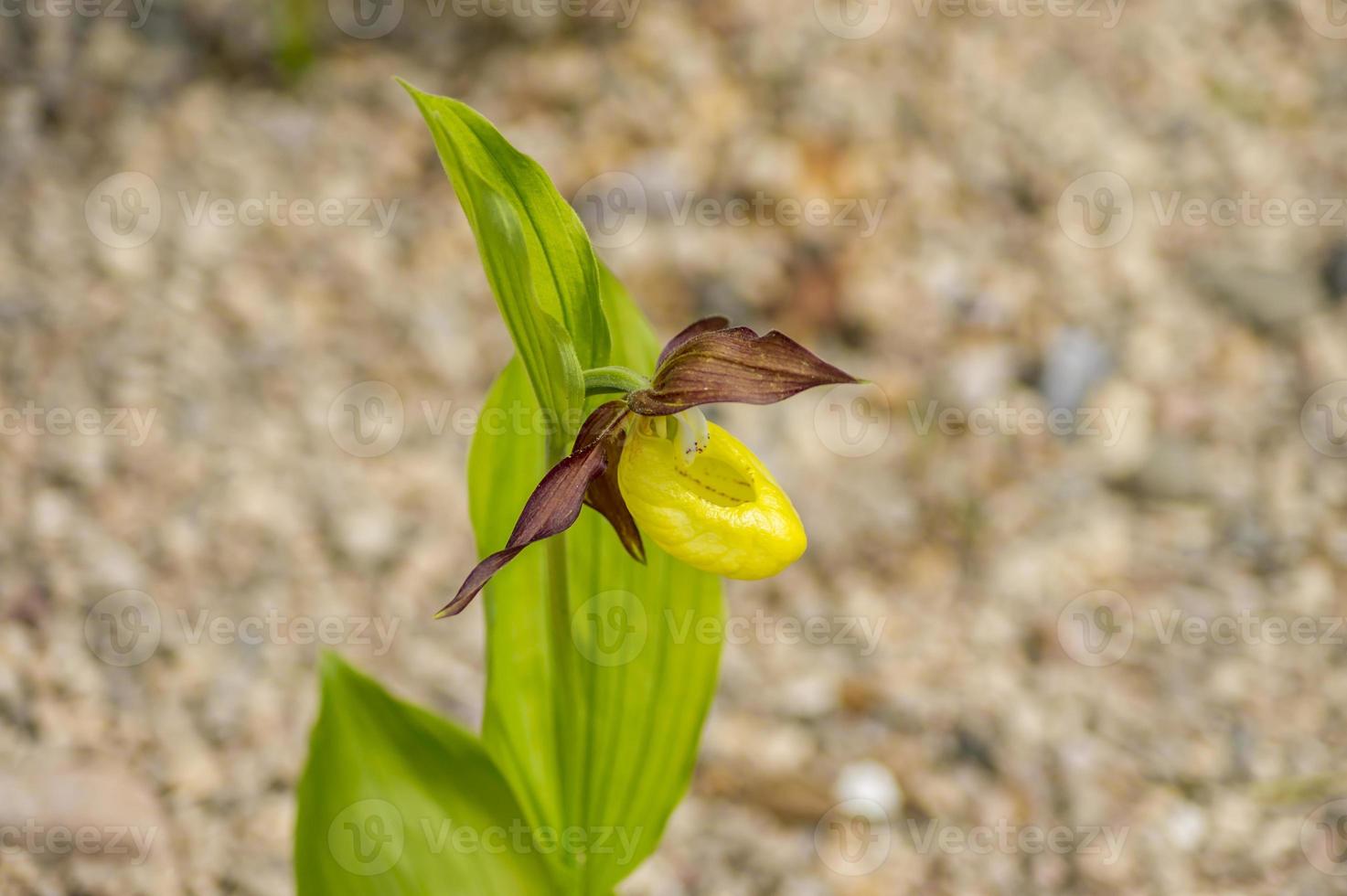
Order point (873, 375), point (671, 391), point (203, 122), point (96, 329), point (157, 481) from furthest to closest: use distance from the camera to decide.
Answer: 1. point (203, 122)
2. point (873, 375)
3. point (96, 329)
4. point (157, 481)
5. point (671, 391)

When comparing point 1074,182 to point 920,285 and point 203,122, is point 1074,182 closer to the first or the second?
point 920,285

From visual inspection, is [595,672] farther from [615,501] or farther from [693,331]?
[693,331]

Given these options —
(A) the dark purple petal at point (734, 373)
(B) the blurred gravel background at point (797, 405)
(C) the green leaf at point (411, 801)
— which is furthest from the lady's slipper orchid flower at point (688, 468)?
(B) the blurred gravel background at point (797, 405)

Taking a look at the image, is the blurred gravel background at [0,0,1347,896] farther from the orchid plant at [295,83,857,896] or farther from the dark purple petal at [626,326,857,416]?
the dark purple petal at [626,326,857,416]

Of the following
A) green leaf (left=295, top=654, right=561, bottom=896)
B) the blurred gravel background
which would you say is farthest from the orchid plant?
the blurred gravel background

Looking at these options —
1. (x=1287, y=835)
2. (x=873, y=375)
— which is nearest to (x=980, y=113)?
(x=873, y=375)

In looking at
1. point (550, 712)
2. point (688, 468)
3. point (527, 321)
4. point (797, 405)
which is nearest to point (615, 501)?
point (688, 468)
